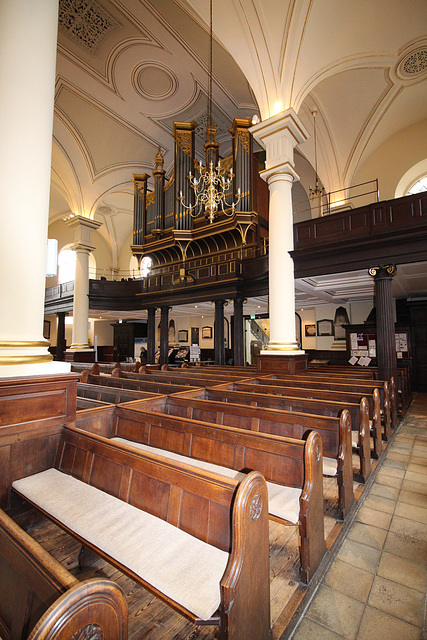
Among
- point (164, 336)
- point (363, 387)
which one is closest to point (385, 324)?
point (363, 387)

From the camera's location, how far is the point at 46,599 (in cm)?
75

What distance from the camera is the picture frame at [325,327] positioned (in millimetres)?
12273

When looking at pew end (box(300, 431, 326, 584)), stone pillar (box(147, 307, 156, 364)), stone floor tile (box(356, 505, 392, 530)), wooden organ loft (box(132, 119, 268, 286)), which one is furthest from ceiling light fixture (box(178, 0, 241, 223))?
stone pillar (box(147, 307, 156, 364))

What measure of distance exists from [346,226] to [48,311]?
13257 millimetres

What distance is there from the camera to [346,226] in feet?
20.7

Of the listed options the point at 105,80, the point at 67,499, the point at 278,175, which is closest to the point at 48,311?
the point at 105,80

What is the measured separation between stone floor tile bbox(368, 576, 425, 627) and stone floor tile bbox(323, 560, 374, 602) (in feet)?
0.12

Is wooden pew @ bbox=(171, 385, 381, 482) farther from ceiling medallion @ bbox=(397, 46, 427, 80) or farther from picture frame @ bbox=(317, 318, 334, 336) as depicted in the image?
picture frame @ bbox=(317, 318, 334, 336)

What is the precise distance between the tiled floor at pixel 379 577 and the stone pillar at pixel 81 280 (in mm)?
10546

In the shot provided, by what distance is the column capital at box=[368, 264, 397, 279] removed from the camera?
5.87m

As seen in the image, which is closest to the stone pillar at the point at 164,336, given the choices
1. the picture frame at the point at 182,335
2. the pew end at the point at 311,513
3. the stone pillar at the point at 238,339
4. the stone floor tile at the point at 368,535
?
the stone pillar at the point at 238,339

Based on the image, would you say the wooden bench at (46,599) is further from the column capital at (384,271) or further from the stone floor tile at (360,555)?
the column capital at (384,271)

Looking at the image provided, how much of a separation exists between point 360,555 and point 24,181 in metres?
3.46

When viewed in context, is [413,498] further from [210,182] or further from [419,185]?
[419,185]
